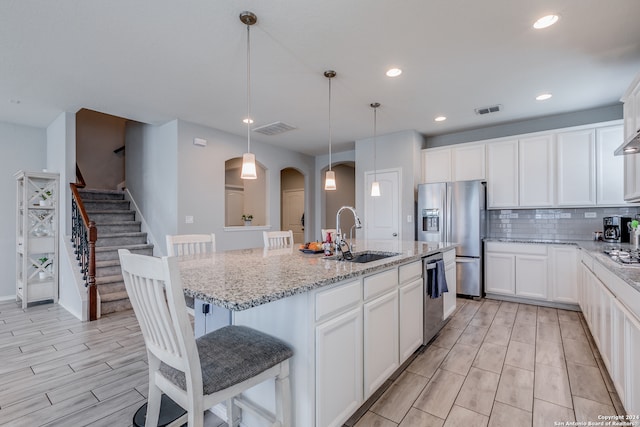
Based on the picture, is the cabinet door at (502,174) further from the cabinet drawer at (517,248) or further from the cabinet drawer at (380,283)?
the cabinet drawer at (380,283)

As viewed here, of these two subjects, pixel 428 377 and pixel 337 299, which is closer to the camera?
pixel 337 299

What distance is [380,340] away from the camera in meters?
1.99

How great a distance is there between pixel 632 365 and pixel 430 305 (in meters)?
1.31

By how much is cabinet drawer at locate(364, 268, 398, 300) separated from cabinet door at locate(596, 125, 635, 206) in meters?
3.39

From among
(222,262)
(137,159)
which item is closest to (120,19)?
(222,262)

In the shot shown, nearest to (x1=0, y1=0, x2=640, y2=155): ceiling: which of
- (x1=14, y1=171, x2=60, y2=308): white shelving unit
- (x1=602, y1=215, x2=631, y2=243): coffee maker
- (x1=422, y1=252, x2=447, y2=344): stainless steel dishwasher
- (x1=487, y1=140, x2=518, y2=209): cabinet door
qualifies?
(x1=487, y1=140, x2=518, y2=209): cabinet door

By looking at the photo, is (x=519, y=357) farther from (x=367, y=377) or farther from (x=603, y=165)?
(x=603, y=165)

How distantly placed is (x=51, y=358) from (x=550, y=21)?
15.6 ft

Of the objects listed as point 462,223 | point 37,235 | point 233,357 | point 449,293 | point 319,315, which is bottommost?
point 449,293

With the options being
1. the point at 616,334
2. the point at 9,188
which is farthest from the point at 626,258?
the point at 9,188

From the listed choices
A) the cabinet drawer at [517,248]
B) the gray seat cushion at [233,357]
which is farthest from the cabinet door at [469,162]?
the gray seat cushion at [233,357]

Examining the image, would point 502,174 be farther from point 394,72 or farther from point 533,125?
point 394,72

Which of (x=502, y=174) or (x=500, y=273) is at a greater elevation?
(x=502, y=174)

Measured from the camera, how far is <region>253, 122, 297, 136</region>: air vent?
457 centimetres
